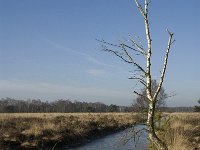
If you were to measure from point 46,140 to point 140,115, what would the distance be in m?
14.3

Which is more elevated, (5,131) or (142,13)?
(142,13)

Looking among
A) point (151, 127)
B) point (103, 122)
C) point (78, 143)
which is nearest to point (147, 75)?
point (151, 127)

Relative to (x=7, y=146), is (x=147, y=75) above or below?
above

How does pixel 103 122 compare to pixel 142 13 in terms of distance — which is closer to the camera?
pixel 142 13

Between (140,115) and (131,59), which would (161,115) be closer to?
(140,115)

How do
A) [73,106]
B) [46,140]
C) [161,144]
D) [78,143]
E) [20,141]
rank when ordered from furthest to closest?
[73,106] → [78,143] → [46,140] → [20,141] → [161,144]

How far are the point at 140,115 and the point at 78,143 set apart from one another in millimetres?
16793

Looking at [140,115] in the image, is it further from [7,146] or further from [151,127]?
[7,146]

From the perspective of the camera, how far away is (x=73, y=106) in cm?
13950

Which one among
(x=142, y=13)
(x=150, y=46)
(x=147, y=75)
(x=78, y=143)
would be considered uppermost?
(x=142, y=13)

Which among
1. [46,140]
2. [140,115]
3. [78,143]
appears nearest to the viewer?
[140,115]

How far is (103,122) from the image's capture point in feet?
120

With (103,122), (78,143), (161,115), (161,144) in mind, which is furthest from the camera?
(103,122)

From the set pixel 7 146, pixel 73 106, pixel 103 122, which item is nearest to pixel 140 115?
pixel 7 146
